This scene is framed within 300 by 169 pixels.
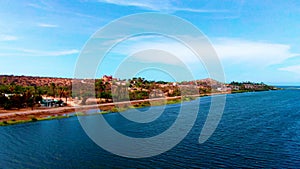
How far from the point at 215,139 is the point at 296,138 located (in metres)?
7.92

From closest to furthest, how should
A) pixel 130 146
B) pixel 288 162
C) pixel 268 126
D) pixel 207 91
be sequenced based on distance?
1. pixel 288 162
2. pixel 130 146
3. pixel 268 126
4. pixel 207 91

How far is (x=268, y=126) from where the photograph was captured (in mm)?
30891

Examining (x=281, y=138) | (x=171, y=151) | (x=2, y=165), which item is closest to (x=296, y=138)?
(x=281, y=138)

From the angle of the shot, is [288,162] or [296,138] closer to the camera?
[288,162]

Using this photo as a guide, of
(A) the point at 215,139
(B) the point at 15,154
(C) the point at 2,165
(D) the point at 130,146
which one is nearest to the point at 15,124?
(B) the point at 15,154

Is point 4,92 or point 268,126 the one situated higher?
point 4,92

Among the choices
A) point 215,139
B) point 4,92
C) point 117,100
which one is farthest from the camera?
point 117,100

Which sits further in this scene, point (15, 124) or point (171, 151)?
point (15, 124)

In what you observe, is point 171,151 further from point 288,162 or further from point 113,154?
point 288,162

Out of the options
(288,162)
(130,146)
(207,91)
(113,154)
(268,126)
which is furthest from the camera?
(207,91)

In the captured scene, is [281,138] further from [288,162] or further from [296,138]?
[288,162]

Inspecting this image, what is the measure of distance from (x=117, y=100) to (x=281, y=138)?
54.2 meters

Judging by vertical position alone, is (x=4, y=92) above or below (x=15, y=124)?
above

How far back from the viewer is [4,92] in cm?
6275
